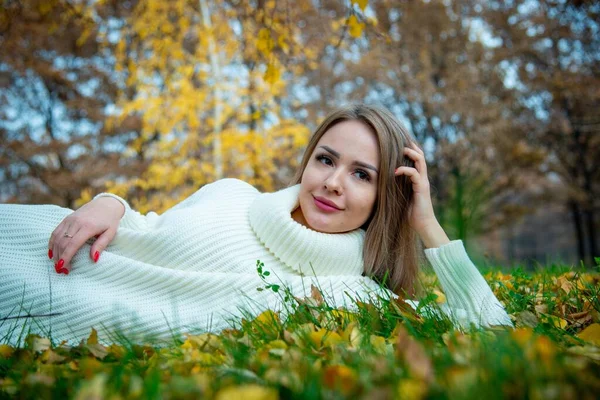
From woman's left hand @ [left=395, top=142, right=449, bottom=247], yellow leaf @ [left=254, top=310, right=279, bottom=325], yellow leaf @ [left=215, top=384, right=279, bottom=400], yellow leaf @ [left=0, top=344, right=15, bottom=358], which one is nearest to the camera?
yellow leaf @ [left=215, top=384, right=279, bottom=400]

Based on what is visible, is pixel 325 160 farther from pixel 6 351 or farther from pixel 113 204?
pixel 6 351

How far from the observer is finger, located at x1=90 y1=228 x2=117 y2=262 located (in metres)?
2.08

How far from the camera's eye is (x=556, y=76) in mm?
9859

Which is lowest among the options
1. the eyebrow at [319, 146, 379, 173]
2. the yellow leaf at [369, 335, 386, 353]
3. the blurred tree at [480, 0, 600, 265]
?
the yellow leaf at [369, 335, 386, 353]

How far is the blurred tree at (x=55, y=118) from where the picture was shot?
31.2ft

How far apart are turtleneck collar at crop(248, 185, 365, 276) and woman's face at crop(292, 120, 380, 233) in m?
0.08

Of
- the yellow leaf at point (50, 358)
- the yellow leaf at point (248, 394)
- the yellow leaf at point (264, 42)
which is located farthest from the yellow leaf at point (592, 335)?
the yellow leaf at point (264, 42)

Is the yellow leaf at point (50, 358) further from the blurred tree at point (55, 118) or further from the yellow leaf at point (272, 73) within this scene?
the blurred tree at point (55, 118)

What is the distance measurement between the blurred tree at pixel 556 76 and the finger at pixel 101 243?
33.8ft

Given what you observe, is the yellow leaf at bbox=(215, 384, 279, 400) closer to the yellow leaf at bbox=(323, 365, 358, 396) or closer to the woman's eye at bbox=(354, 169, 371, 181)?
the yellow leaf at bbox=(323, 365, 358, 396)

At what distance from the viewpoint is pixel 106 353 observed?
56.5 inches

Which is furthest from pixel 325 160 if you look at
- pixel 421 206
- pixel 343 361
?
pixel 343 361

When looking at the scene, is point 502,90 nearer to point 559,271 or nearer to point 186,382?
point 559,271

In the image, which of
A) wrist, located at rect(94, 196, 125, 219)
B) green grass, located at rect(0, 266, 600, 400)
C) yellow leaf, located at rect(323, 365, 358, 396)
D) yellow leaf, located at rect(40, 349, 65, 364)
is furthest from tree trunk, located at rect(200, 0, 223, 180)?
yellow leaf, located at rect(323, 365, 358, 396)
